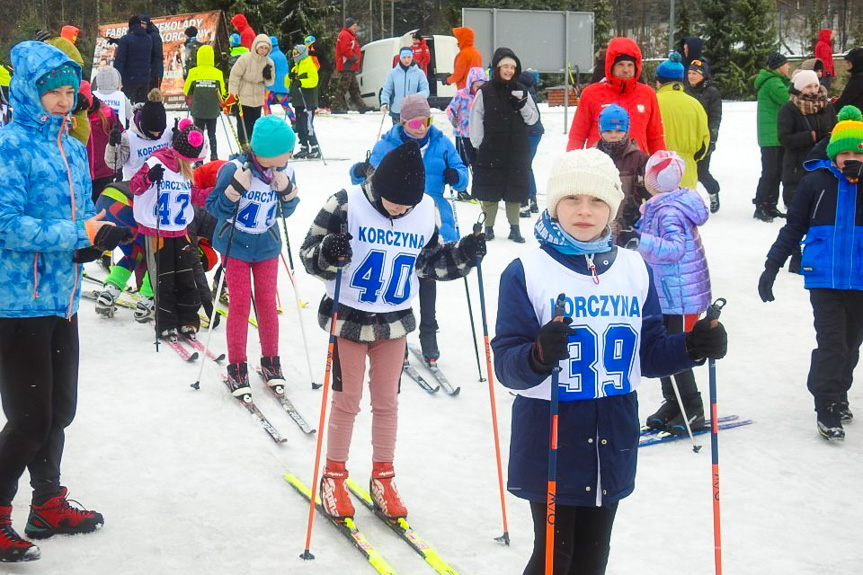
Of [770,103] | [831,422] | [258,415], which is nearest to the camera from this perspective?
[831,422]

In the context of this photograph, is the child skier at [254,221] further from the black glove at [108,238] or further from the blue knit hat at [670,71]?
the blue knit hat at [670,71]

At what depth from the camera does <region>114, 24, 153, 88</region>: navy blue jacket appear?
15.6 m

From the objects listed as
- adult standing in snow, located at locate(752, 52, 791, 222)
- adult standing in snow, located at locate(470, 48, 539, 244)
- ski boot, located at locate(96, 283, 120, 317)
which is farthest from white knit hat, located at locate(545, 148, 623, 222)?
adult standing in snow, located at locate(752, 52, 791, 222)

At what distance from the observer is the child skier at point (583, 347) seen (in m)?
2.94

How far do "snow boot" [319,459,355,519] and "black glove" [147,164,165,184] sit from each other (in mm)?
3080

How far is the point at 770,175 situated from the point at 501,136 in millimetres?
3892

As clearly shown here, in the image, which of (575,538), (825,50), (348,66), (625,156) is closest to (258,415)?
(625,156)

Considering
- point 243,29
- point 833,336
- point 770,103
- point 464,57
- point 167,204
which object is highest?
point 243,29

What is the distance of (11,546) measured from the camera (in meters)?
3.97

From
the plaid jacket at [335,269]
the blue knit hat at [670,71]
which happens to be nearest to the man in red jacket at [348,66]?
the blue knit hat at [670,71]

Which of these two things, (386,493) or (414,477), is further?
(414,477)

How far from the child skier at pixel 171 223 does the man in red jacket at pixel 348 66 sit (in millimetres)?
14332

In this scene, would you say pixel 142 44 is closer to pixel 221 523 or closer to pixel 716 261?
pixel 716 261

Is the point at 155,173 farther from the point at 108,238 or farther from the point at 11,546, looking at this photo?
the point at 11,546
